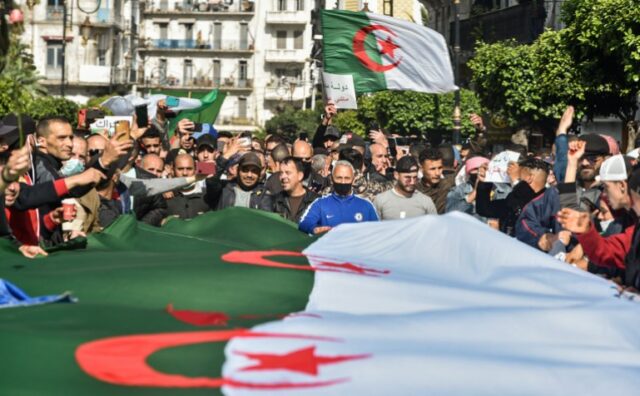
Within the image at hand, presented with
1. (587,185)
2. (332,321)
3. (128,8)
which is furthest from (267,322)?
(128,8)

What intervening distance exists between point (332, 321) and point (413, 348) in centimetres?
57

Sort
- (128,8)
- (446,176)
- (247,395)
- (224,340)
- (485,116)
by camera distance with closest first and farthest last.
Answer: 1. (247,395)
2. (224,340)
3. (446,176)
4. (485,116)
5. (128,8)

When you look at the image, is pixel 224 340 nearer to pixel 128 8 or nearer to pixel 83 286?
pixel 83 286

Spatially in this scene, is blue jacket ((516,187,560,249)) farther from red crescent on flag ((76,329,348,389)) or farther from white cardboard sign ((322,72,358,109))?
white cardboard sign ((322,72,358,109))

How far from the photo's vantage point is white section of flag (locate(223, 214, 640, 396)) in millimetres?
6105

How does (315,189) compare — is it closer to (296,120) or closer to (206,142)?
(206,142)

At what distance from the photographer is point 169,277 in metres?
7.84

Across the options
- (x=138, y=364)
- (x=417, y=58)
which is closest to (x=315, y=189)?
(x=417, y=58)

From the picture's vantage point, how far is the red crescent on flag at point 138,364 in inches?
241

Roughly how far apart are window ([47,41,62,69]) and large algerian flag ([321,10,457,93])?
7493cm

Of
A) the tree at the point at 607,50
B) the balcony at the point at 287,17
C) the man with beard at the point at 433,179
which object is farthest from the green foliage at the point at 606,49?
the balcony at the point at 287,17

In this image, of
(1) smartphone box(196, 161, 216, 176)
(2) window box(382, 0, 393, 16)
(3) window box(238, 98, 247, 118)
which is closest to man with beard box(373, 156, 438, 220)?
(1) smartphone box(196, 161, 216, 176)

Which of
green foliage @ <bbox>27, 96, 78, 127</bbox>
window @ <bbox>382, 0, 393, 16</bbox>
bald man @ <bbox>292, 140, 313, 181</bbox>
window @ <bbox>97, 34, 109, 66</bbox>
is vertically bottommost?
green foliage @ <bbox>27, 96, 78, 127</bbox>

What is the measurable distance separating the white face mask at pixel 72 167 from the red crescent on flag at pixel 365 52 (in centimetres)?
892
